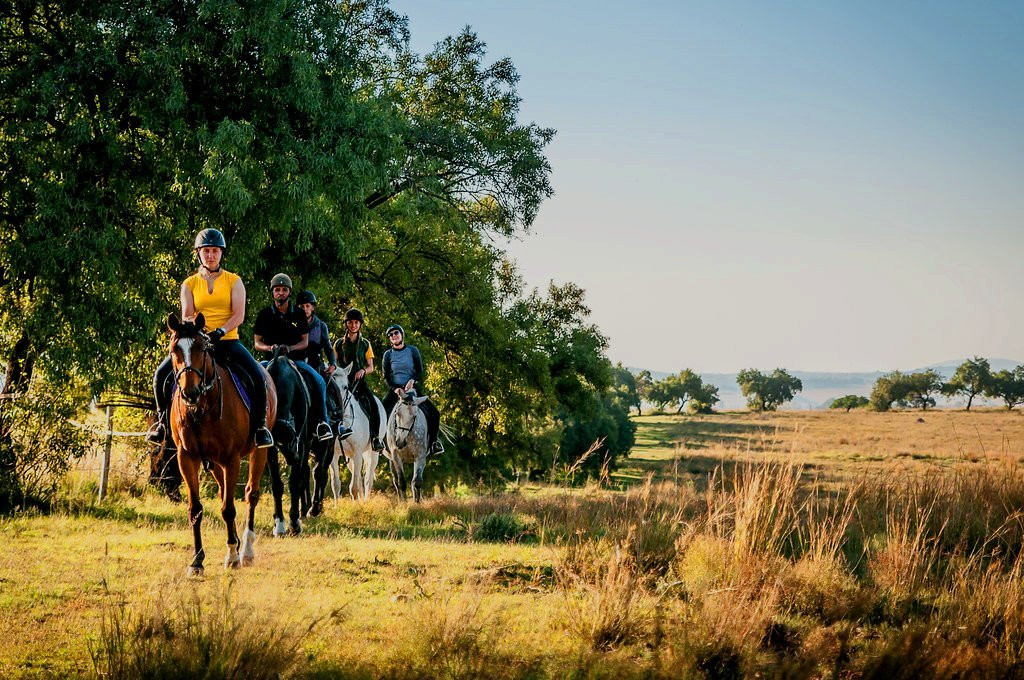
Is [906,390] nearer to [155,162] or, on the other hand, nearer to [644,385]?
[644,385]

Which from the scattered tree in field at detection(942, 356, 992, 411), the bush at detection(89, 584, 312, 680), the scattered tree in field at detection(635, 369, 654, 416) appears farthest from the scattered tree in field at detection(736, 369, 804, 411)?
the bush at detection(89, 584, 312, 680)

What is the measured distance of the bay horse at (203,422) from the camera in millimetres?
7375

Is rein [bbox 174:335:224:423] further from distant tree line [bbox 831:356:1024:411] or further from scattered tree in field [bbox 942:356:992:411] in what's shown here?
scattered tree in field [bbox 942:356:992:411]

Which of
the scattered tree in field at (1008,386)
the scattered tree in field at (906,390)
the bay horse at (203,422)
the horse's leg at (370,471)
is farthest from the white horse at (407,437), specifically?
the scattered tree in field at (906,390)

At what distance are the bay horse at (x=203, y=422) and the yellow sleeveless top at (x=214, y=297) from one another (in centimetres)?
41

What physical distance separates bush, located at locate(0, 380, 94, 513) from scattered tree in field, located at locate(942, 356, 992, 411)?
97276 mm

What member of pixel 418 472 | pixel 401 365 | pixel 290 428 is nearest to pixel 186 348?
pixel 290 428

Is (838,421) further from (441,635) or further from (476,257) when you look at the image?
(441,635)

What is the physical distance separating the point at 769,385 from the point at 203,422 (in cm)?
14174

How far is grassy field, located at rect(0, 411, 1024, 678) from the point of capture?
5.76 m

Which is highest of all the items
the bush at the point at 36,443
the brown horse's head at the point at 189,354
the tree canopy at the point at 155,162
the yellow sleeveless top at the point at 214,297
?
the tree canopy at the point at 155,162

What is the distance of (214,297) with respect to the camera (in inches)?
319

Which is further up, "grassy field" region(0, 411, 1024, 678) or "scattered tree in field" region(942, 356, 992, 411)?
"scattered tree in field" region(942, 356, 992, 411)

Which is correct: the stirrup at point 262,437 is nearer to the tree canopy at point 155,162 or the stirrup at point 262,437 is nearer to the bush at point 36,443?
the tree canopy at point 155,162
